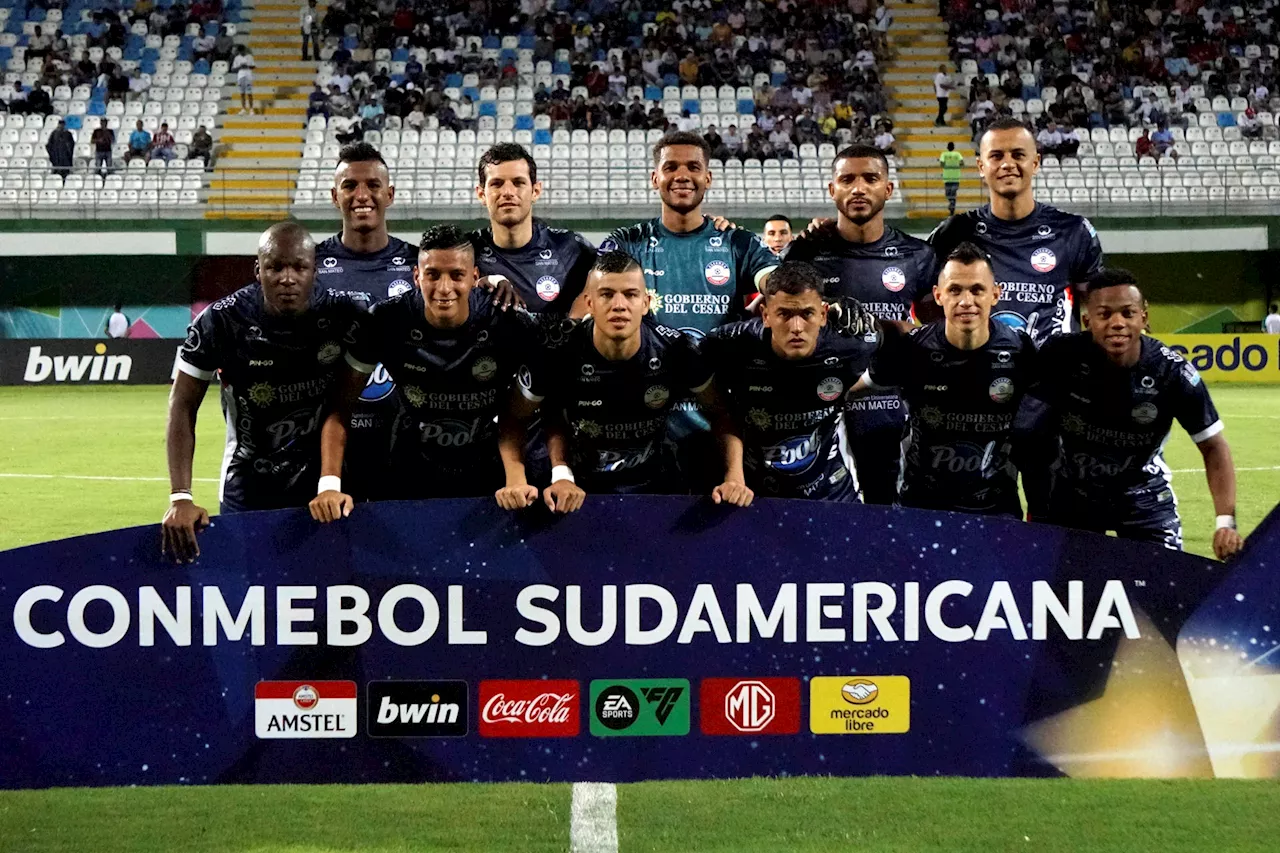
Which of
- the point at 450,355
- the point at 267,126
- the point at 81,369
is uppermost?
the point at 267,126

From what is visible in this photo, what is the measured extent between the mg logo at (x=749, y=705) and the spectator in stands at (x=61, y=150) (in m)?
23.7

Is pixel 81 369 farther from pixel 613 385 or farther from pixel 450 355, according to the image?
pixel 613 385

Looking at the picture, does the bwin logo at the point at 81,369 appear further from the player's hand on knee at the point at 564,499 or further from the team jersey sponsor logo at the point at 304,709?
the player's hand on knee at the point at 564,499

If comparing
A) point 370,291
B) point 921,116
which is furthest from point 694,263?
point 921,116

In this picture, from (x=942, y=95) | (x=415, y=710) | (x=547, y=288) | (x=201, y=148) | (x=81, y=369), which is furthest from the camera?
(x=942, y=95)

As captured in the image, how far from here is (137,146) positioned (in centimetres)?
2548

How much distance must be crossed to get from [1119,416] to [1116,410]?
0.08 ft

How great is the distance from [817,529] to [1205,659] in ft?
3.88

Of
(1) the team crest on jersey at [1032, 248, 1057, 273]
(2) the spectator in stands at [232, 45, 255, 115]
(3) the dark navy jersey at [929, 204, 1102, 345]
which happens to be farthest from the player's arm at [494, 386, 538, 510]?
(2) the spectator in stands at [232, 45, 255, 115]

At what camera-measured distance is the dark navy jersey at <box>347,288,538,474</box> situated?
455 centimetres

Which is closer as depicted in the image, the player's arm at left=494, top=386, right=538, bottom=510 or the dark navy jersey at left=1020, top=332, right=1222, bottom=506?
the player's arm at left=494, top=386, right=538, bottom=510

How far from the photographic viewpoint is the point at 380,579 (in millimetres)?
3873

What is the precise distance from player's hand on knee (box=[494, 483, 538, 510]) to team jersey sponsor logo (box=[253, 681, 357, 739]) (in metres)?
0.68

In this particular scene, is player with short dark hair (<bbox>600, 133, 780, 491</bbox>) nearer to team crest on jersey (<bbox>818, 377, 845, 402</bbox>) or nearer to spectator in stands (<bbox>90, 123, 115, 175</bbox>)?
team crest on jersey (<bbox>818, 377, 845, 402</bbox>)
